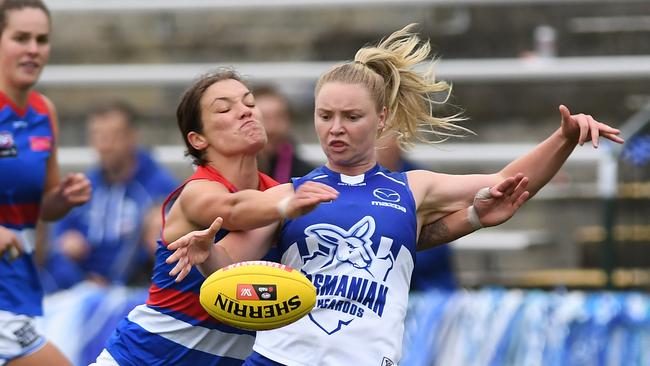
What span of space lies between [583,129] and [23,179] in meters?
2.57

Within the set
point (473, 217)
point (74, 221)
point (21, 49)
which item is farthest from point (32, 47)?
point (74, 221)

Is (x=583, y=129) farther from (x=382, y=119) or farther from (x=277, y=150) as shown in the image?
(x=277, y=150)

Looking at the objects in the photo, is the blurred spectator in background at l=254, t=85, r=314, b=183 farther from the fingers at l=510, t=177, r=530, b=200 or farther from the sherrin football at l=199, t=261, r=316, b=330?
the sherrin football at l=199, t=261, r=316, b=330

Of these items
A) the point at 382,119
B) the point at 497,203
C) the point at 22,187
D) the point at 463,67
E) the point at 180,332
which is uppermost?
the point at 382,119

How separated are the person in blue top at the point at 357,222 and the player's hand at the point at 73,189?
1.45m

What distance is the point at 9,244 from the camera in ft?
18.0

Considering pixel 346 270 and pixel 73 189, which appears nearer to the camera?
pixel 346 270

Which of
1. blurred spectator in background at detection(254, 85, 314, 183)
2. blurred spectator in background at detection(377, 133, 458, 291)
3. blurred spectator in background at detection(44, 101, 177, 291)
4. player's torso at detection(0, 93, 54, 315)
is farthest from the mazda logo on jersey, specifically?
blurred spectator in background at detection(44, 101, 177, 291)

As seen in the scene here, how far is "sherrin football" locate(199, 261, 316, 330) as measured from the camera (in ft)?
14.3

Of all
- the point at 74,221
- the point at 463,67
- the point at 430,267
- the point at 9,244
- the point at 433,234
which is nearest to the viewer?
the point at 433,234

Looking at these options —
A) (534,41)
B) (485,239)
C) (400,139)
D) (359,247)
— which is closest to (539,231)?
(485,239)

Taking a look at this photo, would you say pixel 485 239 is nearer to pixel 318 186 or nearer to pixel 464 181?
pixel 464 181

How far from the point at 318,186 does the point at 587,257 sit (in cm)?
525

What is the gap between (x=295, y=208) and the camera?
433 cm
